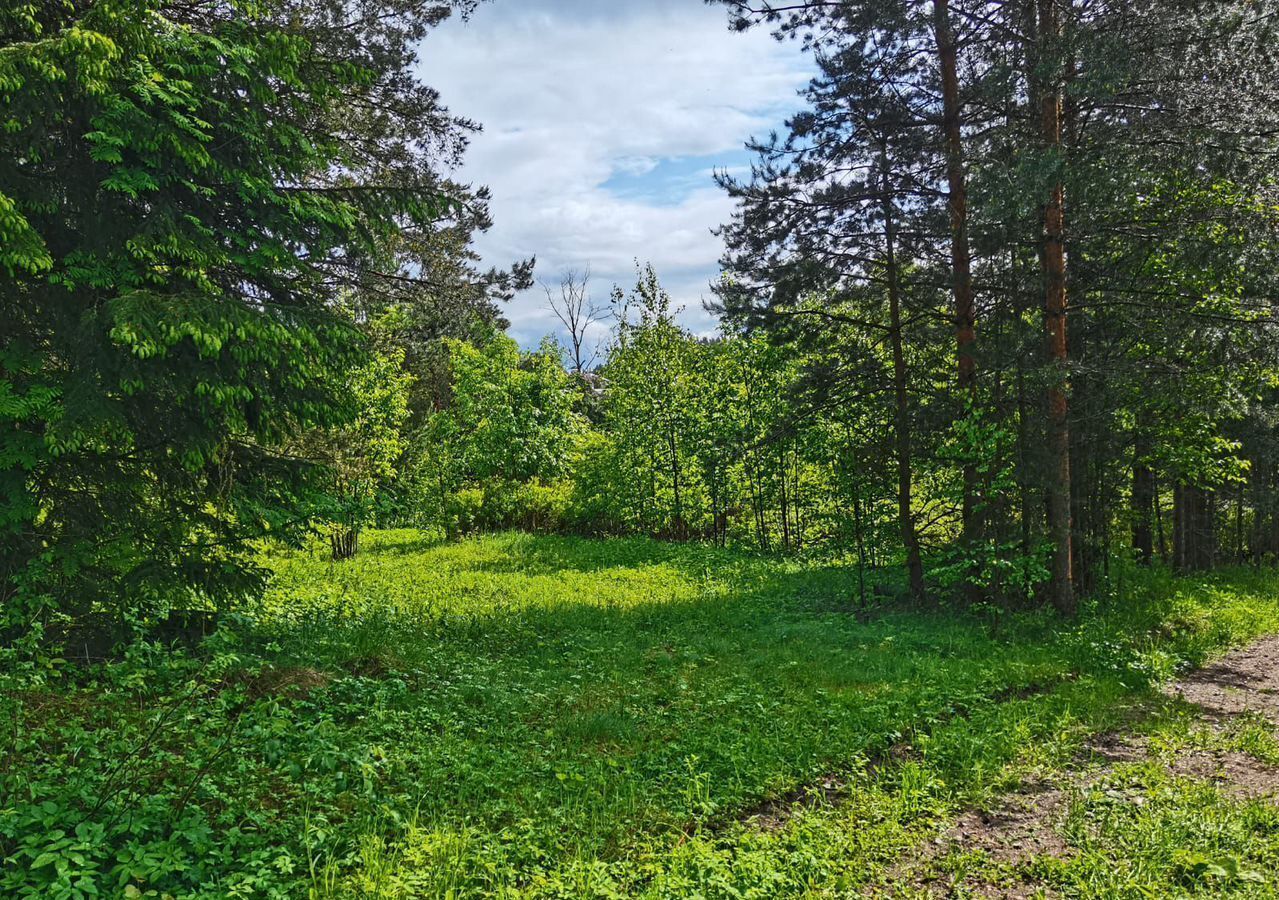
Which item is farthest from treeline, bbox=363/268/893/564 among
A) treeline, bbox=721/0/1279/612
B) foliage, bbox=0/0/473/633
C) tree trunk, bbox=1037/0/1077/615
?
foliage, bbox=0/0/473/633

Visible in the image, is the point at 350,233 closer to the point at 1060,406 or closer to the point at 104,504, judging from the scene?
the point at 104,504

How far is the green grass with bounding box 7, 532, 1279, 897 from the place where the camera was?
3.67 metres

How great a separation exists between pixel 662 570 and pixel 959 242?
8.26 m

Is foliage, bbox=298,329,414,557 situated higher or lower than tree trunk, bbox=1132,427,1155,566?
higher

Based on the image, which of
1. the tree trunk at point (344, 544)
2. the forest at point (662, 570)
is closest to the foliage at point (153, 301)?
the forest at point (662, 570)

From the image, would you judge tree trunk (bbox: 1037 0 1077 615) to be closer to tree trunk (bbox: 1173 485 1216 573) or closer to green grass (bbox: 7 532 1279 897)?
green grass (bbox: 7 532 1279 897)

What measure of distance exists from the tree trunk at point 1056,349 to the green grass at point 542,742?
897mm

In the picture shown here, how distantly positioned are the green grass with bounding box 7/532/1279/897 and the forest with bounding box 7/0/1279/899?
0.04m

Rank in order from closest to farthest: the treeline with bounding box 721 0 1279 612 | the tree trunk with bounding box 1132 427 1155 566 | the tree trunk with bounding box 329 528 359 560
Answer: the treeline with bounding box 721 0 1279 612, the tree trunk with bounding box 1132 427 1155 566, the tree trunk with bounding box 329 528 359 560

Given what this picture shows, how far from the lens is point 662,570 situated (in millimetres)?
14102

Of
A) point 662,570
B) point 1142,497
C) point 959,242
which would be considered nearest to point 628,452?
point 662,570

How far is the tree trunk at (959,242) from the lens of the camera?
30.0 feet

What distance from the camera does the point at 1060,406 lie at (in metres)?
8.88

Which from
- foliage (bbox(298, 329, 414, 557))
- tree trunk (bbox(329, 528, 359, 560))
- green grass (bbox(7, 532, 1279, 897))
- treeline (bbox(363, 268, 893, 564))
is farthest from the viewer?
treeline (bbox(363, 268, 893, 564))
